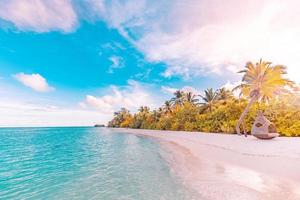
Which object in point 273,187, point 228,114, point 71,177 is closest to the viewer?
point 273,187

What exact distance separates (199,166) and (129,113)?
89.5m

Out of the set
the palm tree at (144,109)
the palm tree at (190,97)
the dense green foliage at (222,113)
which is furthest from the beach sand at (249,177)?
the palm tree at (144,109)

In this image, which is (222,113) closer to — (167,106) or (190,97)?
(190,97)

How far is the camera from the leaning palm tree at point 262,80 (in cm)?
2122

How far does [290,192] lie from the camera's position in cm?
559

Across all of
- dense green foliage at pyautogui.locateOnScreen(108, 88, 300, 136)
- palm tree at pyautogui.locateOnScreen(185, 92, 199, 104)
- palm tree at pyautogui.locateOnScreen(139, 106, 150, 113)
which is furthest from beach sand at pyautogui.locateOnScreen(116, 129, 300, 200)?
palm tree at pyautogui.locateOnScreen(139, 106, 150, 113)

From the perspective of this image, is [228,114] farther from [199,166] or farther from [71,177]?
[71,177]

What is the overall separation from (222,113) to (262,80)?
773cm

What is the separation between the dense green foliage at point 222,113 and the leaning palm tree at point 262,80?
1.40 m

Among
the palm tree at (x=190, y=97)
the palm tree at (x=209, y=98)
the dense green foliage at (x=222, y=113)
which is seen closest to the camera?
the dense green foliage at (x=222, y=113)

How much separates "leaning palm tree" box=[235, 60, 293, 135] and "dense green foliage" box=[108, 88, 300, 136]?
4.60 feet

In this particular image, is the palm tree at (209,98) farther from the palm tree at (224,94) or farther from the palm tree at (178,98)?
the palm tree at (178,98)

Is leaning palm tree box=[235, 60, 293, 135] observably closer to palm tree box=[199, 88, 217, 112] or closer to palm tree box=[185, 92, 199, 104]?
palm tree box=[199, 88, 217, 112]

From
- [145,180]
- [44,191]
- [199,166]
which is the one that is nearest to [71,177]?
[44,191]
